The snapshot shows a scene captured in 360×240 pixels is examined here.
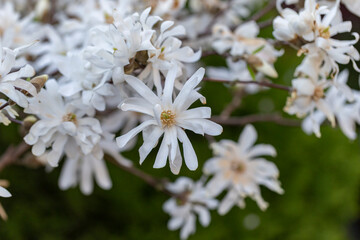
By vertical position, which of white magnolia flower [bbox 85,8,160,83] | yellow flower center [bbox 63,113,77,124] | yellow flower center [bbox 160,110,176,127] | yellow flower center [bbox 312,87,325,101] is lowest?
yellow flower center [bbox 312,87,325,101]

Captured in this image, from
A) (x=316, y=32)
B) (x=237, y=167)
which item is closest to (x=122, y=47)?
(x=316, y=32)

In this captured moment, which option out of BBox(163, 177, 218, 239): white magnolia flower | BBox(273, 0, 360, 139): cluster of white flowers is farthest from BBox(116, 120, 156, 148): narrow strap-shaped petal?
BBox(163, 177, 218, 239): white magnolia flower

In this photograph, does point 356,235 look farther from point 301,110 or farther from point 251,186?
point 301,110

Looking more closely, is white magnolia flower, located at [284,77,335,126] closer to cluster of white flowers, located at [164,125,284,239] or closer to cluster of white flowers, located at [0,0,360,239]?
cluster of white flowers, located at [0,0,360,239]

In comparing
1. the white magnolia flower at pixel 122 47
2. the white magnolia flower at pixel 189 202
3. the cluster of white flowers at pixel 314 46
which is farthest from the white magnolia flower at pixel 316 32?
the white magnolia flower at pixel 189 202

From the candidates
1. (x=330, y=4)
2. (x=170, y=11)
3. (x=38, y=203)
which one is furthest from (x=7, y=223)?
(x=330, y=4)
